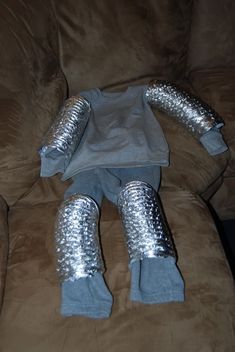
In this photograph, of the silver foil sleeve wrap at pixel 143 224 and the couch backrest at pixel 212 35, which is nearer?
the silver foil sleeve wrap at pixel 143 224

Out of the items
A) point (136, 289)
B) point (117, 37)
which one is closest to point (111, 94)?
point (117, 37)

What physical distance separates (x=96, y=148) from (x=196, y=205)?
30 centimetres

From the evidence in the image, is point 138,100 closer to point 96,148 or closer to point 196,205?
point 96,148

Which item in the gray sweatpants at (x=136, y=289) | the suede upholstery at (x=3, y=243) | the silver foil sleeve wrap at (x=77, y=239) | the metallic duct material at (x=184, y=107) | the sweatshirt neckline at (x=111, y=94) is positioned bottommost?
the suede upholstery at (x=3, y=243)

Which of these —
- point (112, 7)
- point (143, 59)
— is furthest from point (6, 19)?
point (143, 59)

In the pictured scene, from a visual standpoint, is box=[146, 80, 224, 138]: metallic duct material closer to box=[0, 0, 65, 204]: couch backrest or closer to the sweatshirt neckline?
the sweatshirt neckline

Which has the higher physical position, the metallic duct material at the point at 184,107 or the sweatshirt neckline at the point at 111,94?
the metallic duct material at the point at 184,107

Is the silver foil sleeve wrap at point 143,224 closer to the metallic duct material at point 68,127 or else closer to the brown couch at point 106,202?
the brown couch at point 106,202

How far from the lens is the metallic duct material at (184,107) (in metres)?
1.00

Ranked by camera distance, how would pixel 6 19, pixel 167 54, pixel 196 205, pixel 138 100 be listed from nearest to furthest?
pixel 196 205, pixel 6 19, pixel 138 100, pixel 167 54

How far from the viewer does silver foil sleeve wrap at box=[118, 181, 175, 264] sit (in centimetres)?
72

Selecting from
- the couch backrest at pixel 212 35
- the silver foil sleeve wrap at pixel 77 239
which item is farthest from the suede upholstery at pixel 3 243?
the couch backrest at pixel 212 35

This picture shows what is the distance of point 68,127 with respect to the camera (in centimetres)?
96

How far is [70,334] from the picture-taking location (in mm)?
655
